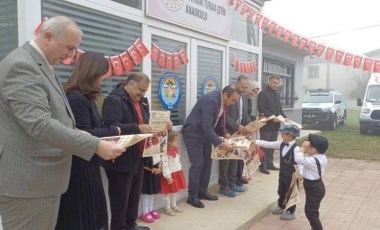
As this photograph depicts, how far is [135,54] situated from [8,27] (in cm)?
134

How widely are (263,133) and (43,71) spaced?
5.03 metres

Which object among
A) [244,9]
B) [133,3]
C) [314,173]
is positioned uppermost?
[244,9]

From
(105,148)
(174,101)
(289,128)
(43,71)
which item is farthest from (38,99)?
(289,128)

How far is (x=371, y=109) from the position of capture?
44.2 ft

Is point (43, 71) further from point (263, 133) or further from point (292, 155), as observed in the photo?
point (263, 133)

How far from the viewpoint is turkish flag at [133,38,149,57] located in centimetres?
392

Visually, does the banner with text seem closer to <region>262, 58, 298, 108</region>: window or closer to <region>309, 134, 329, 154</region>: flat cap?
<region>309, 134, 329, 154</region>: flat cap

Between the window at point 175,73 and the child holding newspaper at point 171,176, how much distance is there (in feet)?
1.77

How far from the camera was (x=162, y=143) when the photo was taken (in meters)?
3.64

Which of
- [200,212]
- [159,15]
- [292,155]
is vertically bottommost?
[200,212]

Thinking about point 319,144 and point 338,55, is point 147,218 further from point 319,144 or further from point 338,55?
point 338,55

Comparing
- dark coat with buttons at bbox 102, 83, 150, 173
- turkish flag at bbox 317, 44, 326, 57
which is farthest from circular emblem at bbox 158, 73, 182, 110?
turkish flag at bbox 317, 44, 326, 57

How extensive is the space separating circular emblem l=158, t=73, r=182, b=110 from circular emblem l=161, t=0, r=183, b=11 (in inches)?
31.9

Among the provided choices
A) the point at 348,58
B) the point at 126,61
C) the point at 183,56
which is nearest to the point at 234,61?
the point at 183,56
